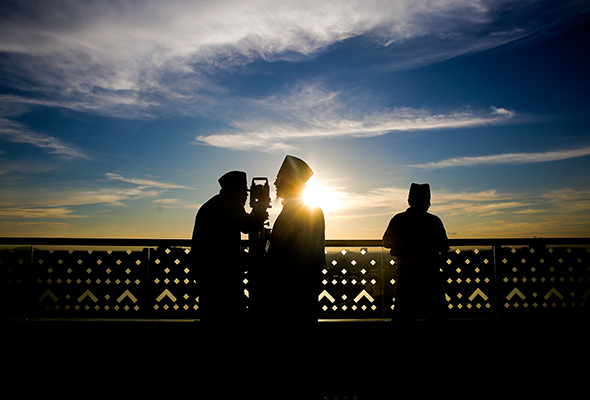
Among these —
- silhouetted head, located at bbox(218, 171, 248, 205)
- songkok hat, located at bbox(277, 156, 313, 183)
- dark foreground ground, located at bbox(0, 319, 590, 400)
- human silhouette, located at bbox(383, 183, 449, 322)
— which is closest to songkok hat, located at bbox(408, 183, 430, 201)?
human silhouette, located at bbox(383, 183, 449, 322)

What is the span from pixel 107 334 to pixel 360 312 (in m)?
3.26

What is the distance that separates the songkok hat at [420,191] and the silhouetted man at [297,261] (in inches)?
66.5

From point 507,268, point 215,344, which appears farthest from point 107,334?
point 507,268

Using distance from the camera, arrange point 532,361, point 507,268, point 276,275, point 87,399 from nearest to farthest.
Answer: point 276,275 → point 87,399 → point 532,361 → point 507,268

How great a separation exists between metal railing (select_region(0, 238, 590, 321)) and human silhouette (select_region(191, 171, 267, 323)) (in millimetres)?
1679

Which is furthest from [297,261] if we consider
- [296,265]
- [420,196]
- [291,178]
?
[420,196]

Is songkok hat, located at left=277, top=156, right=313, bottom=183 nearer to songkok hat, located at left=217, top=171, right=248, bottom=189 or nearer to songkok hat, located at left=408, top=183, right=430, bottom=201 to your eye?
songkok hat, located at left=217, top=171, right=248, bottom=189

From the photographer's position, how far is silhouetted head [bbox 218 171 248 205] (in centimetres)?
300

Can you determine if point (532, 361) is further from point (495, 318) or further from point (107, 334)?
point (107, 334)

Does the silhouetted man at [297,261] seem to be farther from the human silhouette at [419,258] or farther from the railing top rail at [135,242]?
the railing top rail at [135,242]

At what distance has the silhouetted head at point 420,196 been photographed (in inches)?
149

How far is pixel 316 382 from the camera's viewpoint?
2.46 metres

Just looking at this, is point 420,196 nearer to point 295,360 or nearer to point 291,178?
point 291,178

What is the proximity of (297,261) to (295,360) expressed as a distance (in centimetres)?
66
